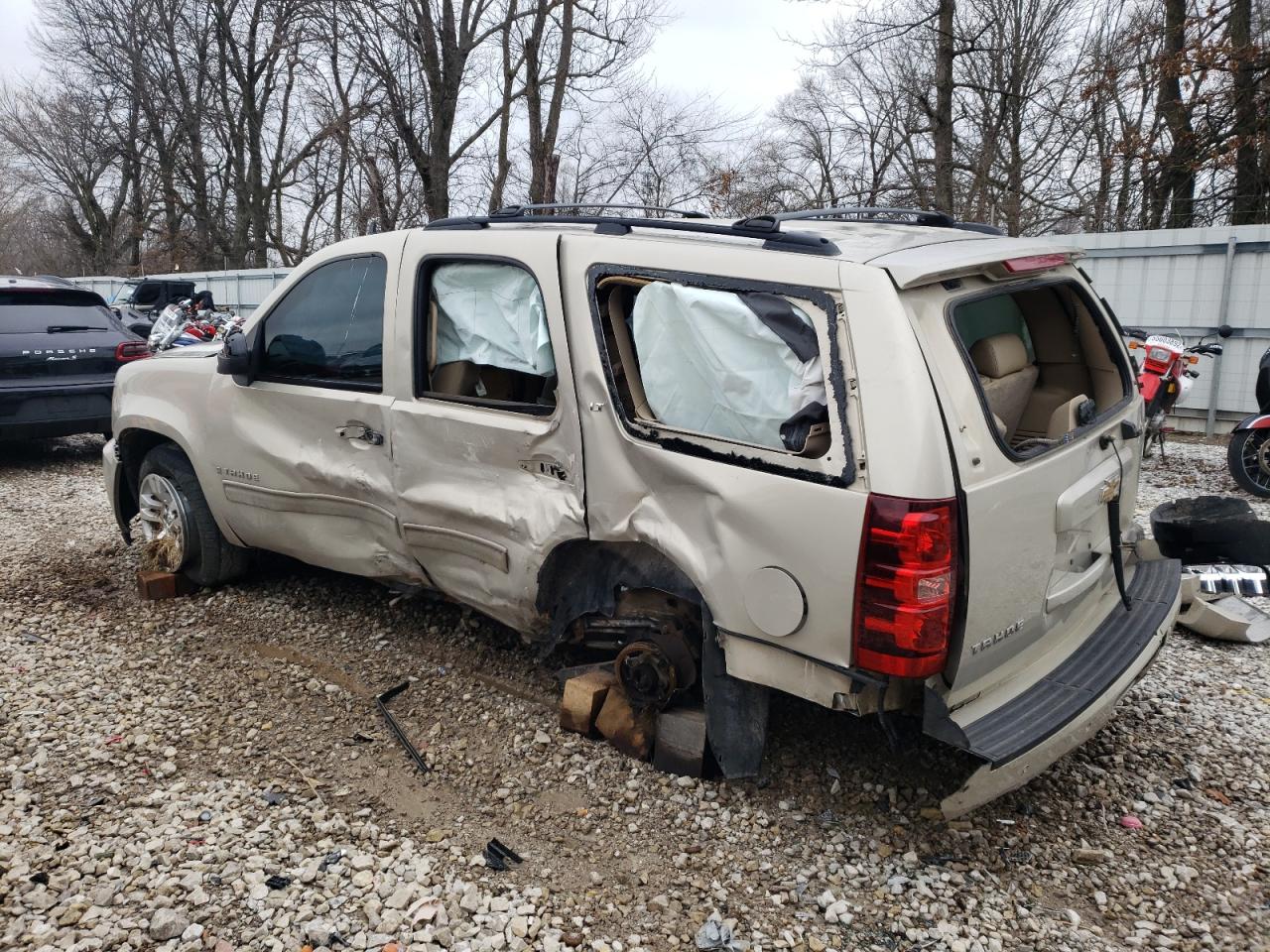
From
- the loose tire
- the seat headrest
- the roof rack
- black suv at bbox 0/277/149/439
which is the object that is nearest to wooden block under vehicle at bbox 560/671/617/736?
the seat headrest

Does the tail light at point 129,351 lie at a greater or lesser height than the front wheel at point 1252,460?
greater

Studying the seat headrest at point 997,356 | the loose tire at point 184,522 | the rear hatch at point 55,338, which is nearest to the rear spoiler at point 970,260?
the seat headrest at point 997,356

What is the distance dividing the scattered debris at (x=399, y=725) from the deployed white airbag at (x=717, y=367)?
1593 mm

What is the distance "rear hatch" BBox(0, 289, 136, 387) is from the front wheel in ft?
31.3

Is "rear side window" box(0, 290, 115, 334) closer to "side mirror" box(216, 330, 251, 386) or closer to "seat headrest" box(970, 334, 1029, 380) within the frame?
"side mirror" box(216, 330, 251, 386)

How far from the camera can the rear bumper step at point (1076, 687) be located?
8.52 feet

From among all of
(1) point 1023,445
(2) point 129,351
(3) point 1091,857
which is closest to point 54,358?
(2) point 129,351

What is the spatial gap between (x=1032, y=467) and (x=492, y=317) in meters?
2.03

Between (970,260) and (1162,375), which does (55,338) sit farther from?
(1162,375)

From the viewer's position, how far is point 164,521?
202 inches

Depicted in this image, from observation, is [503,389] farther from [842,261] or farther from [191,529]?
[191,529]

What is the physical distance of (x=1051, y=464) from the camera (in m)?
2.86

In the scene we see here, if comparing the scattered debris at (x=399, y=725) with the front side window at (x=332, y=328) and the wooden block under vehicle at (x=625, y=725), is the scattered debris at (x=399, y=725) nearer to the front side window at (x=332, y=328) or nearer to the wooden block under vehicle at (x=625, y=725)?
the wooden block under vehicle at (x=625, y=725)

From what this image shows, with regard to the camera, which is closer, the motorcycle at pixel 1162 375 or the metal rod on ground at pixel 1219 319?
the motorcycle at pixel 1162 375
